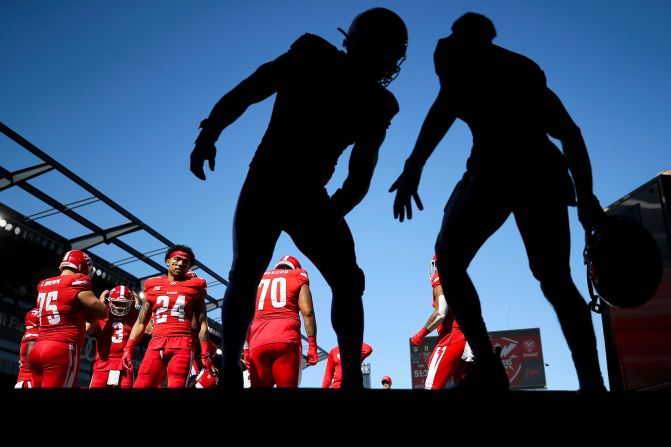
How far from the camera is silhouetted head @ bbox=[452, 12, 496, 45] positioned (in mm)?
3125

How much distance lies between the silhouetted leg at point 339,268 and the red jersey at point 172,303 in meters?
4.35

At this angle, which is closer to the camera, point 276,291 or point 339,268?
point 339,268

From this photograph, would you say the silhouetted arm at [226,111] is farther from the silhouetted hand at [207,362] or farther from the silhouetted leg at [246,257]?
the silhouetted hand at [207,362]

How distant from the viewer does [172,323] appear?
7094 mm

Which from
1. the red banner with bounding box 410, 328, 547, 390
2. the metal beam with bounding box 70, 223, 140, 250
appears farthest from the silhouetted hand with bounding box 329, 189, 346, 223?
the red banner with bounding box 410, 328, 547, 390

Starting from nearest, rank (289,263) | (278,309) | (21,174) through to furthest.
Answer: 1. (278,309)
2. (289,263)
3. (21,174)

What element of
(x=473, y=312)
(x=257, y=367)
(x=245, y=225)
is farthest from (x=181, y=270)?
(x=473, y=312)

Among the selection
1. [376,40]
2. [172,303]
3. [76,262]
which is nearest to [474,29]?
[376,40]

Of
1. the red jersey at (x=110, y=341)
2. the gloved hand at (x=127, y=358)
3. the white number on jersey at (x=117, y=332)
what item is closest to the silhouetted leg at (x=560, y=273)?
the gloved hand at (x=127, y=358)

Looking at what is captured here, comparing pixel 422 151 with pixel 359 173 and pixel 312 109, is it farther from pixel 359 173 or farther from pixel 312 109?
pixel 312 109

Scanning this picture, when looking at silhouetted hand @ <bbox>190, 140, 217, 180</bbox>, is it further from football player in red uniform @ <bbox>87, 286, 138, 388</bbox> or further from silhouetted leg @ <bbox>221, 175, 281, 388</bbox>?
football player in red uniform @ <bbox>87, 286, 138, 388</bbox>

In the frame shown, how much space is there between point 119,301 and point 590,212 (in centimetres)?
842

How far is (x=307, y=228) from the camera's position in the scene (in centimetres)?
311

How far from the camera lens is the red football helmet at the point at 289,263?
6703 millimetres
